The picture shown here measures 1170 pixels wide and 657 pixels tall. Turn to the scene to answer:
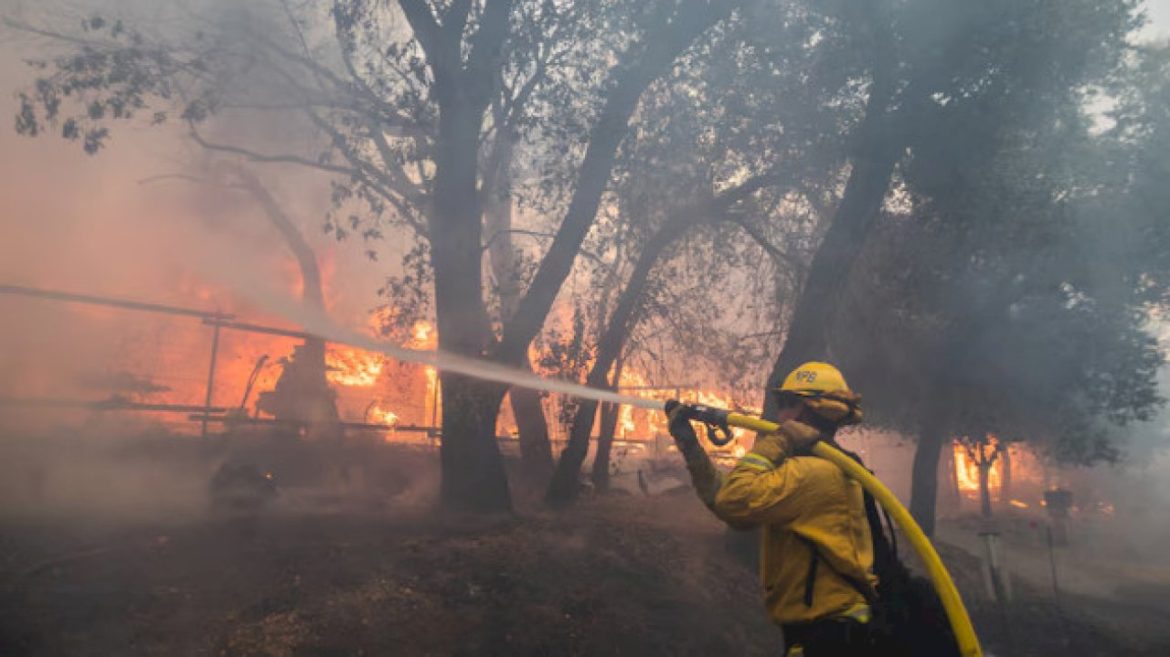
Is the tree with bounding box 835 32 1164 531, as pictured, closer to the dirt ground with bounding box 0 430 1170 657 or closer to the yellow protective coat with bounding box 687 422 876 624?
the dirt ground with bounding box 0 430 1170 657

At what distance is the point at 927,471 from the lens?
14.4m

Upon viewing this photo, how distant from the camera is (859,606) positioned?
2975 millimetres

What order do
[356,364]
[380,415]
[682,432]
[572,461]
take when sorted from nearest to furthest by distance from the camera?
[682,432], [572,461], [356,364], [380,415]

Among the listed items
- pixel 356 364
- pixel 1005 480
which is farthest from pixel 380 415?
pixel 1005 480

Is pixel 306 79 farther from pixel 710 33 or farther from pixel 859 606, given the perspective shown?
pixel 859 606

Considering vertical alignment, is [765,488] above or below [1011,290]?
below

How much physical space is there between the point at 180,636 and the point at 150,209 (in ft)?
54.1

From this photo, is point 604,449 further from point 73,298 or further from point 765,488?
point 765,488

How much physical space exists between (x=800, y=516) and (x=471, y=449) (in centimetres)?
642

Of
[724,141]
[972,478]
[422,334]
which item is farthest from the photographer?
[972,478]

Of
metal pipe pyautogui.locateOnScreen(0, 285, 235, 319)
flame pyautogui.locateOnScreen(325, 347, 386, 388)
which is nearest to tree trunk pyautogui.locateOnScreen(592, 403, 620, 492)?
flame pyautogui.locateOnScreen(325, 347, 386, 388)

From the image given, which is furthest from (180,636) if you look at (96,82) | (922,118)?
(922,118)

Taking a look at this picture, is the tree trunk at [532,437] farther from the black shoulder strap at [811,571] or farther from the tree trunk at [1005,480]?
the tree trunk at [1005,480]

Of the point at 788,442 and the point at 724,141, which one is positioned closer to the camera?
the point at 788,442
